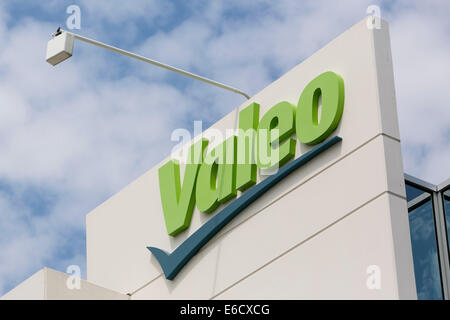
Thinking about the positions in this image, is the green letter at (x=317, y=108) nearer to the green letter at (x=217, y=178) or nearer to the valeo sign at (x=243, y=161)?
the valeo sign at (x=243, y=161)

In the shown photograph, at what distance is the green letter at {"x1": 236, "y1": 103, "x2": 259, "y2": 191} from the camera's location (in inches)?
634

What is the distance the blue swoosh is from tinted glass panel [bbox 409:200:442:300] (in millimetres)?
2522

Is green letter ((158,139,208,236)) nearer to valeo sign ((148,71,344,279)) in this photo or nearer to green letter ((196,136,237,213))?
valeo sign ((148,71,344,279))

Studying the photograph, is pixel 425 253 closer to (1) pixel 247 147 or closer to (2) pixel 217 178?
(1) pixel 247 147

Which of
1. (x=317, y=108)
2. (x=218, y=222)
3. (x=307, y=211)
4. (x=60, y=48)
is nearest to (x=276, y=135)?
(x=317, y=108)

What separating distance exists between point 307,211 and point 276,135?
1.56 meters

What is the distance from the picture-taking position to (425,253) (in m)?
16.2

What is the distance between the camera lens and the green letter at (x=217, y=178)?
16.5 m

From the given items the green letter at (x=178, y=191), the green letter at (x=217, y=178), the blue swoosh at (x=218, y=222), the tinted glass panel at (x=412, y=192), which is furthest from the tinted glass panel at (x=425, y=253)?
the green letter at (x=178, y=191)

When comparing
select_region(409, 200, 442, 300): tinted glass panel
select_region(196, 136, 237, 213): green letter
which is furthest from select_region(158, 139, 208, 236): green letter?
select_region(409, 200, 442, 300): tinted glass panel

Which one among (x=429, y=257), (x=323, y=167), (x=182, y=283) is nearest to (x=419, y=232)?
(x=429, y=257)

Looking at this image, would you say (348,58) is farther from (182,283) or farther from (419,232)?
(182,283)

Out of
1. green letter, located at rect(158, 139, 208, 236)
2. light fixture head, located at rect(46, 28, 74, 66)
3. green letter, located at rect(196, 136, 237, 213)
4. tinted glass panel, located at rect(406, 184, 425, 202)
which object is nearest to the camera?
tinted glass panel, located at rect(406, 184, 425, 202)
